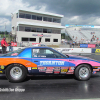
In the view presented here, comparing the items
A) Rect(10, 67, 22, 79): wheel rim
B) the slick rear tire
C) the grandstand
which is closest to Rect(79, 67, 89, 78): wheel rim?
the slick rear tire

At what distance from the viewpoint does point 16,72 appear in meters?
4.21

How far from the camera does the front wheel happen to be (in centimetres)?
434

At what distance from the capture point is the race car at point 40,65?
4156mm

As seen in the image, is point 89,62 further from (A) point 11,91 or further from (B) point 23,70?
(A) point 11,91

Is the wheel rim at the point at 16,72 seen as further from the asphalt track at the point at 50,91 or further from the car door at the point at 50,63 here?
the car door at the point at 50,63

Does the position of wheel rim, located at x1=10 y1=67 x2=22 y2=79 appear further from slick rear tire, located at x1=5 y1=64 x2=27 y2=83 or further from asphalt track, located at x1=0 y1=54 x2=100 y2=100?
asphalt track, located at x1=0 y1=54 x2=100 y2=100

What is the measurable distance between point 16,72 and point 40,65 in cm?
94

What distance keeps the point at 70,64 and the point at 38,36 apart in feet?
89.0

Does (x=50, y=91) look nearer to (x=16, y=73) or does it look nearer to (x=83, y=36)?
(x=16, y=73)

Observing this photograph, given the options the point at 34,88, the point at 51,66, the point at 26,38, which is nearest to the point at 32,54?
the point at 51,66

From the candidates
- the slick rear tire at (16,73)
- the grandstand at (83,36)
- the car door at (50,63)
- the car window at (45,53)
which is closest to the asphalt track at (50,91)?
the slick rear tire at (16,73)

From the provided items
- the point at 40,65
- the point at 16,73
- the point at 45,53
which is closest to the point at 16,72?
the point at 16,73

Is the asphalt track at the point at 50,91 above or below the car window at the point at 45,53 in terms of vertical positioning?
below

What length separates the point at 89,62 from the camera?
4.40 m
